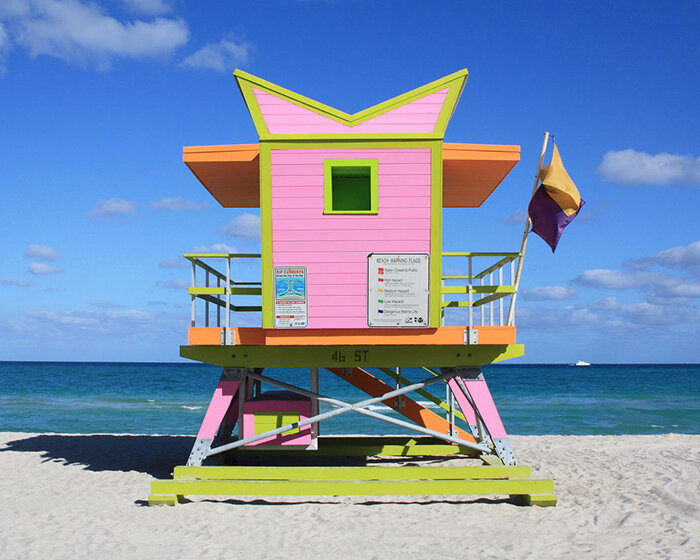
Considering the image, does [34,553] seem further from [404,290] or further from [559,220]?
[559,220]

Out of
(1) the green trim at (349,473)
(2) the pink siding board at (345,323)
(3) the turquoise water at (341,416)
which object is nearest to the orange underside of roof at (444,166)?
(2) the pink siding board at (345,323)

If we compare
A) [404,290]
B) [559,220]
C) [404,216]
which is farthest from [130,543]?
[559,220]

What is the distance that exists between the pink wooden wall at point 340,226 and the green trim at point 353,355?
0.68m

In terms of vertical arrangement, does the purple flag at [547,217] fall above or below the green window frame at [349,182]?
below

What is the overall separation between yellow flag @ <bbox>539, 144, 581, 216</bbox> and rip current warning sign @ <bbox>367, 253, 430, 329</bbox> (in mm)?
2567

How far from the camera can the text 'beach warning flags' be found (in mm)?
11828

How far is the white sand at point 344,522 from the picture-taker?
890 centimetres

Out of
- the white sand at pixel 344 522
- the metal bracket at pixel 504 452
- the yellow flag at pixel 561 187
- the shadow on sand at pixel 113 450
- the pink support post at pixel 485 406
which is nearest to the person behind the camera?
the white sand at pixel 344 522

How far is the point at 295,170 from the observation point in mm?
11367

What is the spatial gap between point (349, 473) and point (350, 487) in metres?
0.33

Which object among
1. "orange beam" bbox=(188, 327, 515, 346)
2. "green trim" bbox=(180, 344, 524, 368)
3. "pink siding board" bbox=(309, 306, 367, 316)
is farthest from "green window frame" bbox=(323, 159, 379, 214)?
"green trim" bbox=(180, 344, 524, 368)

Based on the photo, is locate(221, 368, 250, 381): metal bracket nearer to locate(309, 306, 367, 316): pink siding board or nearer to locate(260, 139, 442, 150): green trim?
locate(309, 306, 367, 316): pink siding board

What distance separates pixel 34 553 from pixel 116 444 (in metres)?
9.89

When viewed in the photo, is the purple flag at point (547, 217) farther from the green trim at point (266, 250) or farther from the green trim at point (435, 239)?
the green trim at point (266, 250)
